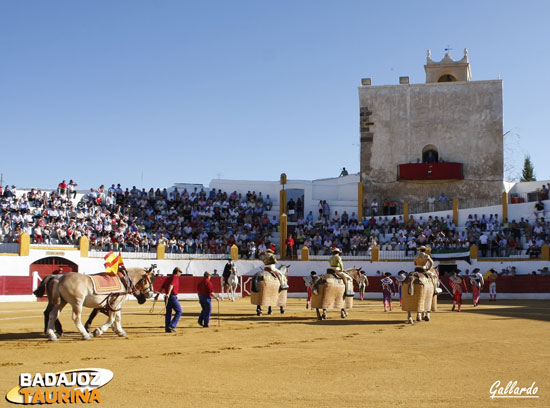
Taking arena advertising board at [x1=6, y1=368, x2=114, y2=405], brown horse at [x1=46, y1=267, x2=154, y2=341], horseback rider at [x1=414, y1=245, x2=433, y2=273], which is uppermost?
horseback rider at [x1=414, y1=245, x2=433, y2=273]

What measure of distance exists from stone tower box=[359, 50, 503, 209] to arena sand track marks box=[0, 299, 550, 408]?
27438 mm

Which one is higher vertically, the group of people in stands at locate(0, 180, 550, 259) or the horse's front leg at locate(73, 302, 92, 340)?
the group of people in stands at locate(0, 180, 550, 259)

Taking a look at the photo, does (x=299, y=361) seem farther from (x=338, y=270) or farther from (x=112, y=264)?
(x=338, y=270)

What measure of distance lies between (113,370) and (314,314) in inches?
438

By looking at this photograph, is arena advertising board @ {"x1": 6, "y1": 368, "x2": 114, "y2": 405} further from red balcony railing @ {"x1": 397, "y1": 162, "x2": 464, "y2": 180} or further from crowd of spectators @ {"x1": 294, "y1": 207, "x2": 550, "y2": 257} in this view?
red balcony railing @ {"x1": 397, "y1": 162, "x2": 464, "y2": 180}

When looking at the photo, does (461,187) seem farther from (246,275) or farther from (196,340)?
(196,340)

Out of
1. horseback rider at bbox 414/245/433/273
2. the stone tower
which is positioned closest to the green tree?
the stone tower

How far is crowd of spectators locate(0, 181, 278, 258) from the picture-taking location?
31.5 meters

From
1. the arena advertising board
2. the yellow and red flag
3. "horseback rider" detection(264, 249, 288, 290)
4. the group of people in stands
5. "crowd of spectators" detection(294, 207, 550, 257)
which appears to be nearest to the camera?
the arena advertising board

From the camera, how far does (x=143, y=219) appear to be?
3684 cm

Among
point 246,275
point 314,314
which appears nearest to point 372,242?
point 246,275

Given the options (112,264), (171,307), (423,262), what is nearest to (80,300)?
(112,264)

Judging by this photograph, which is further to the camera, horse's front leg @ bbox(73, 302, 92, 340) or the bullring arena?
horse's front leg @ bbox(73, 302, 92, 340)

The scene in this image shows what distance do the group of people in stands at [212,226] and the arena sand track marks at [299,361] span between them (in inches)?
638
